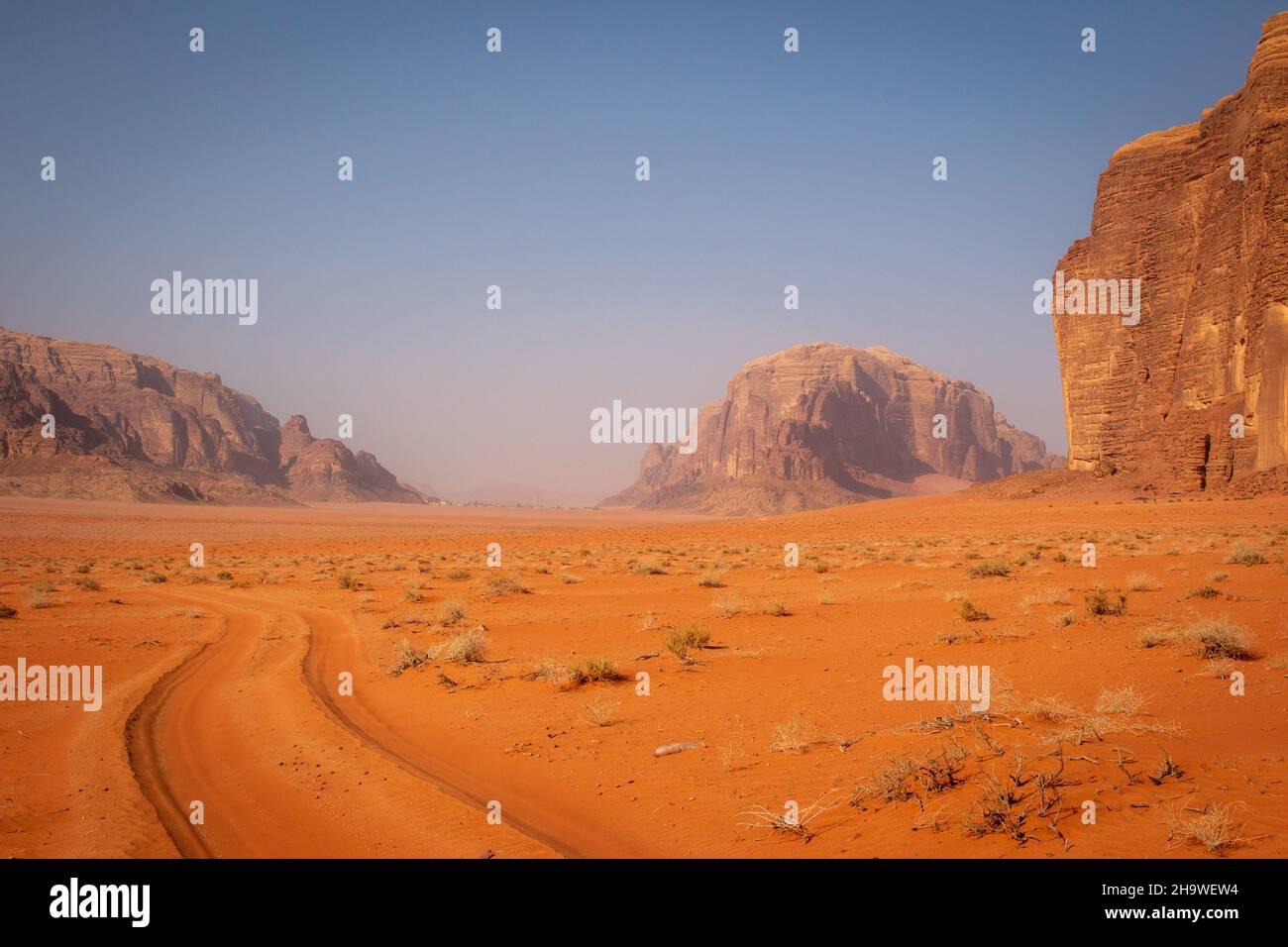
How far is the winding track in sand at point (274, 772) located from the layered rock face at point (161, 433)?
112 meters

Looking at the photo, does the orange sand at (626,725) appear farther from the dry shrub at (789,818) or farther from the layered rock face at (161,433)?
the layered rock face at (161,433)

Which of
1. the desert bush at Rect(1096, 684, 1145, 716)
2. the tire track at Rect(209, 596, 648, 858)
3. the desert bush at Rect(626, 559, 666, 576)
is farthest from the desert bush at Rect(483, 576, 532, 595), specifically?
the desert bush at Rect(1096, 684, 1145, 716)

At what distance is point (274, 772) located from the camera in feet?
22.3

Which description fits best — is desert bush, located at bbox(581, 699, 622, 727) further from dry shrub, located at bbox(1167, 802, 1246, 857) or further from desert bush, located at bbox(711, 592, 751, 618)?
desert bush, located at bbox(711, 592, 751, 618)

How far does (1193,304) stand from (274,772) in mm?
60533

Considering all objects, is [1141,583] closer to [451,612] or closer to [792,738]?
[792,738]

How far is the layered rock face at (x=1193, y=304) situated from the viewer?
4009cm

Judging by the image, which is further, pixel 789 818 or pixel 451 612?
pixel 451 612

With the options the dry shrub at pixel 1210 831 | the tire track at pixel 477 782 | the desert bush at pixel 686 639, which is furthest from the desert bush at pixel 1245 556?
the tire track at pixel 477 782

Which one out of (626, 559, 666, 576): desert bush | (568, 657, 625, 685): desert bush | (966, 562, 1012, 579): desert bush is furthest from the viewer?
(626, 559, 666, 576): desert bush

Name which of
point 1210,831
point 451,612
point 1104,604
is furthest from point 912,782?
point 451,612

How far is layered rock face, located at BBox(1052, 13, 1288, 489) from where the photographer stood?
40094mm

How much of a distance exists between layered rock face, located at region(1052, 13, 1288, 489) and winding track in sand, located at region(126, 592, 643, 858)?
47660 millimetres
